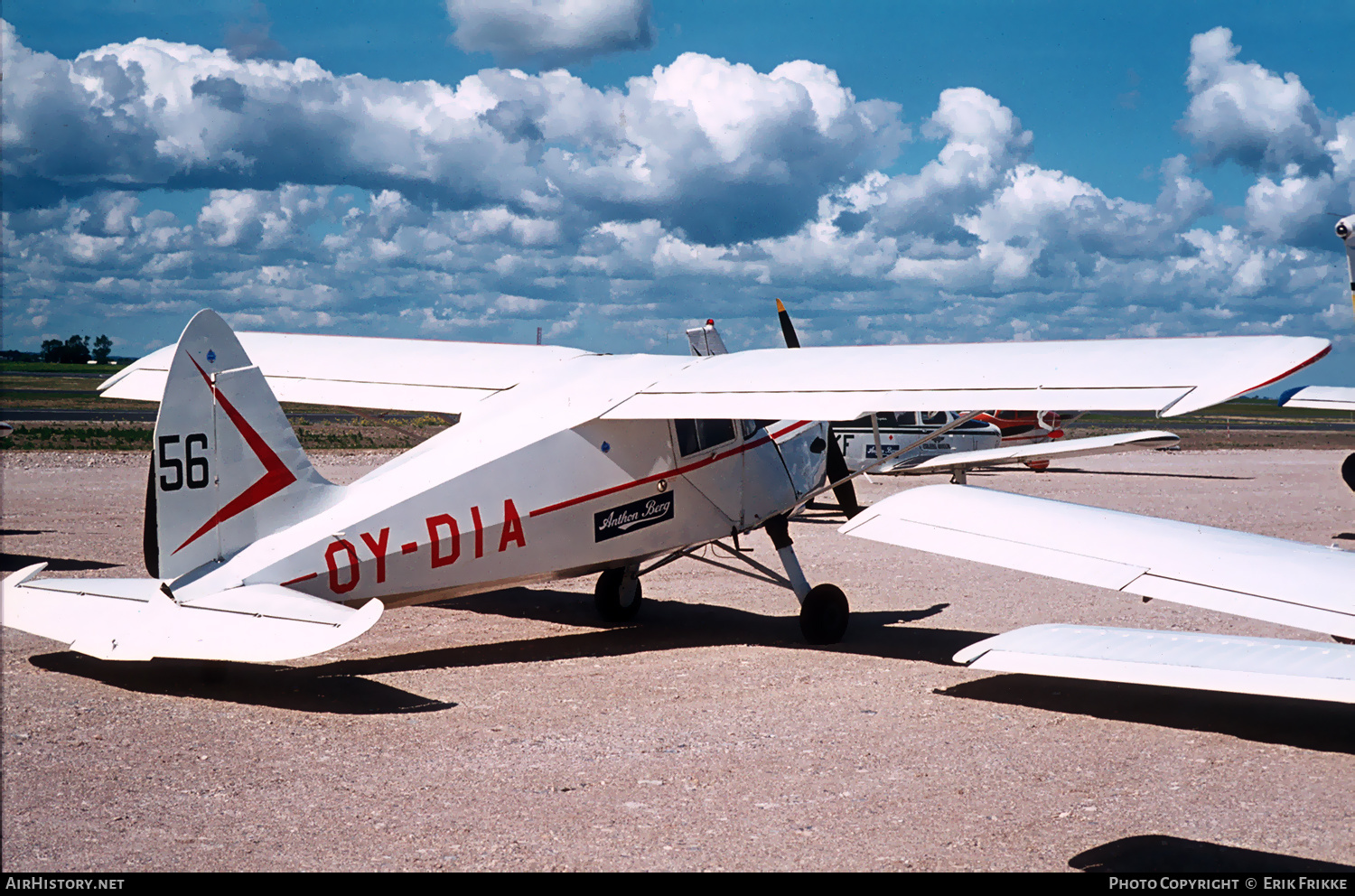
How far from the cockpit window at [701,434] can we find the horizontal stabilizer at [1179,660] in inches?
139

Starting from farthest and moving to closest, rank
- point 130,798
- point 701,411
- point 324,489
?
point 701,411 < point 324,489 < point 130,798

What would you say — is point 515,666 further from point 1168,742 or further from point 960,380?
point 1168,742

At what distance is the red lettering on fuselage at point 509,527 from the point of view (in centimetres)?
764

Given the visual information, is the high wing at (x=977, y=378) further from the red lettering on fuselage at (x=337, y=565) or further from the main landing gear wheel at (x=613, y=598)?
the red lettering on fuselage at (x=337, y=565)

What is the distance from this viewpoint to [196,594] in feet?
20.7

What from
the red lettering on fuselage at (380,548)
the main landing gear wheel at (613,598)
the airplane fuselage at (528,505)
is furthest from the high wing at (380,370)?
the red lettering on fuselage at (380,548)

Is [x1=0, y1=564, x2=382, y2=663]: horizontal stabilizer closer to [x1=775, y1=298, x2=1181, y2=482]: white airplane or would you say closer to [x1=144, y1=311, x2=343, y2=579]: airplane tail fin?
[x1=144, y1=311, x2=343, y2=579]: airplane tail fin

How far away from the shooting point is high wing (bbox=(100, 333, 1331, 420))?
21.6ft

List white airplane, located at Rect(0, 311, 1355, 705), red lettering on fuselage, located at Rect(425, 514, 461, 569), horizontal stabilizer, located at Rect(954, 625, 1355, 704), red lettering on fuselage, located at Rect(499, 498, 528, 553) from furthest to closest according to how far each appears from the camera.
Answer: red lettering on fuselage, located at Rect(499, 498, 528, 553), red lettering on fuselage, located at Rect(425, 514, 461, 569), white airplane, located at Rect(0, 311, 1355, 705), horizontal stabilizer, located at Rect(954, 625, 1355, 704)

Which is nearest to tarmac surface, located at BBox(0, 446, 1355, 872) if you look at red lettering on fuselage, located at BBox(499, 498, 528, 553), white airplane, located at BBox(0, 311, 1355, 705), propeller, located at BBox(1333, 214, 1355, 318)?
white airplane, located at BBox(0, 311, 1355, 705)

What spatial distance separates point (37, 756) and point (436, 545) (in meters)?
2.67

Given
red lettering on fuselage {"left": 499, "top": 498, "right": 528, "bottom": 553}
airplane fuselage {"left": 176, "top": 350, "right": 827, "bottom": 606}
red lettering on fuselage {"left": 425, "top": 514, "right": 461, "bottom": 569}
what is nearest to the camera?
airplane fuselage {"left": 176, "top": 350, "right": 827, "bottom": 606}

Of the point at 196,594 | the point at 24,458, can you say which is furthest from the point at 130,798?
the point at 24,458

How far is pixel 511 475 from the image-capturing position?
7.72 meters
